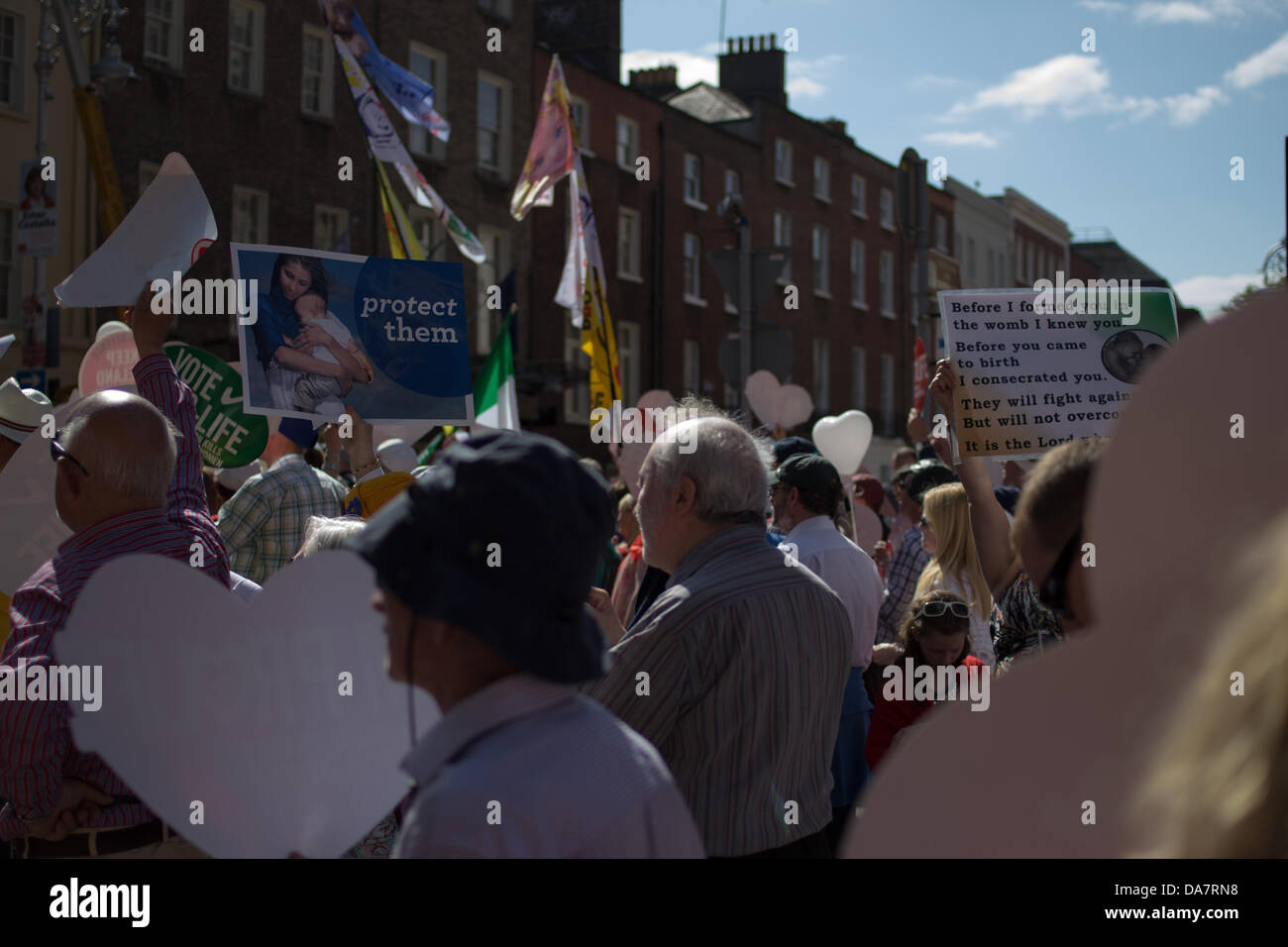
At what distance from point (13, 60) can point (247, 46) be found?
409 centimetres

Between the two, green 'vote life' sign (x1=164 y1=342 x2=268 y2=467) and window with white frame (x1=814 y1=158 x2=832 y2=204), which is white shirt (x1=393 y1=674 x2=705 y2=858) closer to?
green 'vote life' sign (x1=164 y1=342 x2=268 y2=467)

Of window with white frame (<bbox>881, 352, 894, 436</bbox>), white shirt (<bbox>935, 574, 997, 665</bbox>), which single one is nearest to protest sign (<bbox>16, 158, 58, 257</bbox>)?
white shirt (<bbox>935, 574, 997, 665</bbox>)

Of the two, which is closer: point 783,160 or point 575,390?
point 575,390

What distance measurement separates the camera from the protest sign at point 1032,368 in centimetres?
386

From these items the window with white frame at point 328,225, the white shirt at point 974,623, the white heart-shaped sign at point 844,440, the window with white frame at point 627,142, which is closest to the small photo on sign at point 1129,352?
the white shirt at point 974,623

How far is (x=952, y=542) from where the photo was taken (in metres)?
5.23

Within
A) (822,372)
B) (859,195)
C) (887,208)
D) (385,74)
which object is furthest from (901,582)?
(887,208)

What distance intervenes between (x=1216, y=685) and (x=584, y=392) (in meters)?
28.3

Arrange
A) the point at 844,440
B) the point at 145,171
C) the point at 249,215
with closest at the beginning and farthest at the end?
the point at 844,440 → the point at 145,171 → the point at 249,215

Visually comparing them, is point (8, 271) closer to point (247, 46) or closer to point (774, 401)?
point (247, 46)

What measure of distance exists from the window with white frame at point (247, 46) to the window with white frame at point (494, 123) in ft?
18.4

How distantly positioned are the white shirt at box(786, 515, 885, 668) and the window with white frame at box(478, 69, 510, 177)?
2250cm

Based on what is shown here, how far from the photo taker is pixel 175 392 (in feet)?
11.5

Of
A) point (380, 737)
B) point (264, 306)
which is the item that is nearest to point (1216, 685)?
point (380, 737)
